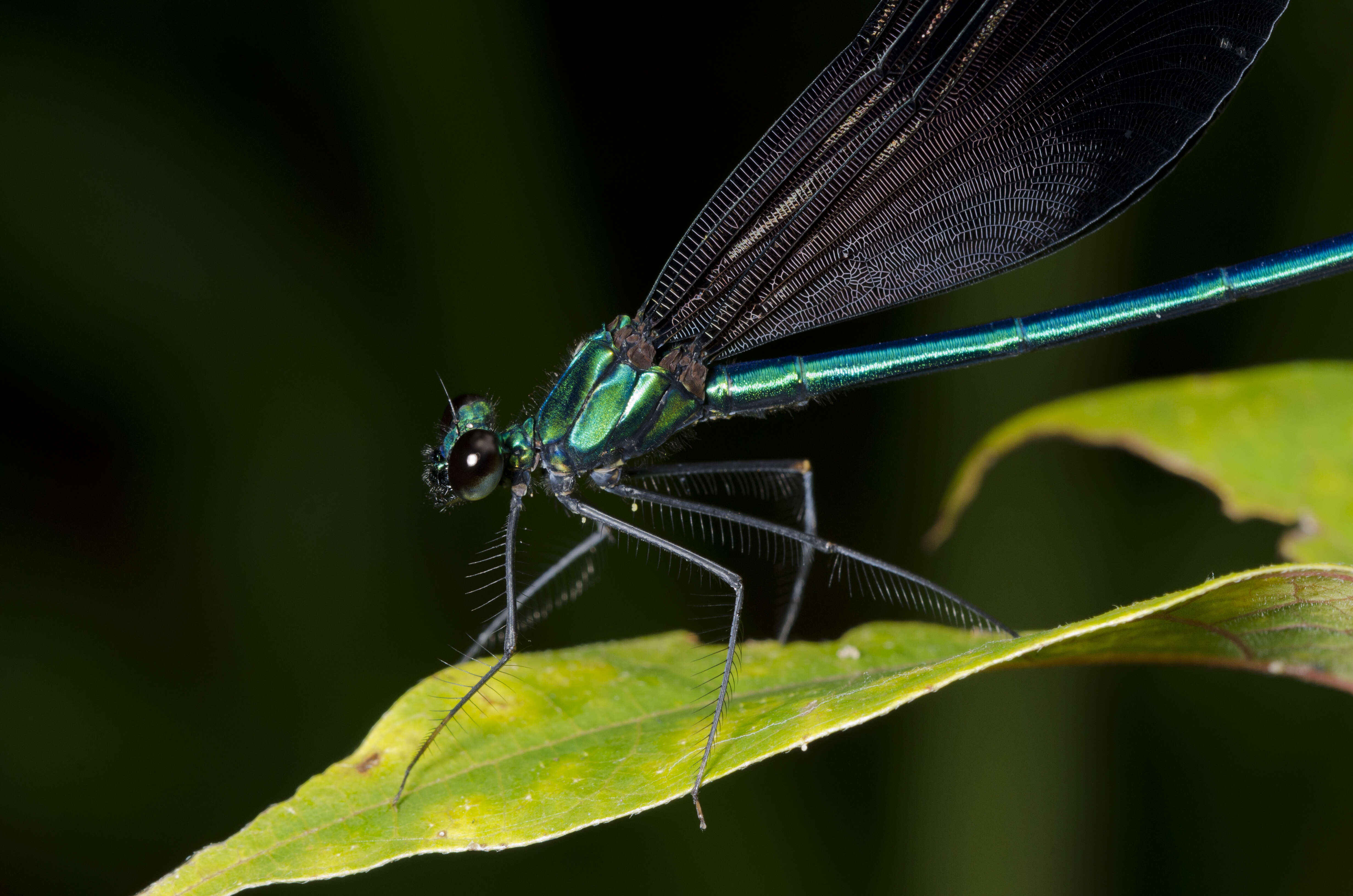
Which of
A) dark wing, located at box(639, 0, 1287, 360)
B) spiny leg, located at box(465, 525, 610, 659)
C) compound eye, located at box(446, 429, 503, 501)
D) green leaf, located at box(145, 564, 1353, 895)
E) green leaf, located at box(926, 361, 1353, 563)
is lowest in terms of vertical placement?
green leaf, located at box(145, 564, 1353, 895)

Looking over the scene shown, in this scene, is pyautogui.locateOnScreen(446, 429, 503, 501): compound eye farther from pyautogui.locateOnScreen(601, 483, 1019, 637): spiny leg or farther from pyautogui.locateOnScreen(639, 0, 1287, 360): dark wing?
pyautogui.locateOnScreen(639, 0, 1287, 360): dark wing

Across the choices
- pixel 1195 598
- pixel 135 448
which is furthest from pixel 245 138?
pixel 1195 598

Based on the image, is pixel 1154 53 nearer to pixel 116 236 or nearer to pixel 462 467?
pixel 462 467

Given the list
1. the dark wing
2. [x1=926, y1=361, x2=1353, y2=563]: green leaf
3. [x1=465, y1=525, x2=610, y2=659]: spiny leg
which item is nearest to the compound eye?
[x1=465, y1=525, x2=610, y2=659]: spiny leg

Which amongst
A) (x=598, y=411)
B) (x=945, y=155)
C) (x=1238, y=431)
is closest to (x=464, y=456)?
(x=598, y=411)

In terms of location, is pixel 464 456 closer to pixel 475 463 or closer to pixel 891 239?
pixel 475 463
